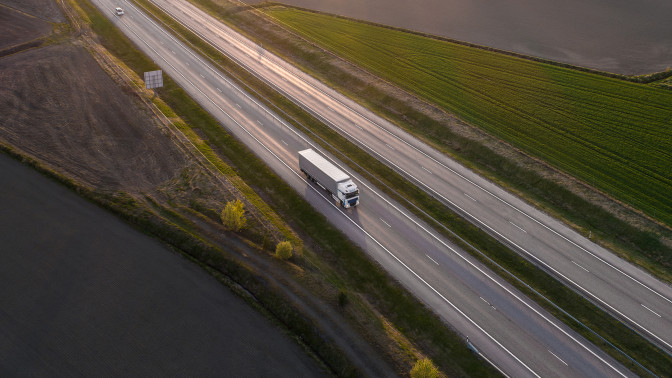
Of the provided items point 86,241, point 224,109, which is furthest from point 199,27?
point 86,241

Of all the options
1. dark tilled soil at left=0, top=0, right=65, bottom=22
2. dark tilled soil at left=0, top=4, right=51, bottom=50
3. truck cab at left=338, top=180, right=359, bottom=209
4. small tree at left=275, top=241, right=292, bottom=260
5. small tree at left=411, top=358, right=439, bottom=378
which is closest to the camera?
small tree at left=411, top=358, right=439, bottom=378

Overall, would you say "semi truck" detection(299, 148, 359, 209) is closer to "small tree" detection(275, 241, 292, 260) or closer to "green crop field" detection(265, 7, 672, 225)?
"small tree" detection(275, 241, 292, 260)

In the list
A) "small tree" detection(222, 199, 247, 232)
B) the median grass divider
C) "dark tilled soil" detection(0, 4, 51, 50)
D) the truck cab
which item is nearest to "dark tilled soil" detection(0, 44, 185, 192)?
"small tree" detection(222, 199, 247, 232)

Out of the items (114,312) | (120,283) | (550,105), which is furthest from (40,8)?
(550,105)

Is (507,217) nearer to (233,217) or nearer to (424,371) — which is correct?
(424,371)

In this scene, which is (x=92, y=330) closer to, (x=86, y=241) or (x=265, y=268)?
(x=86, y=241)

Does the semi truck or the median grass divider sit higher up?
the median grass divider

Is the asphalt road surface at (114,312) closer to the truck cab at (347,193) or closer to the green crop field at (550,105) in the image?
the truck cab at (347,193)
